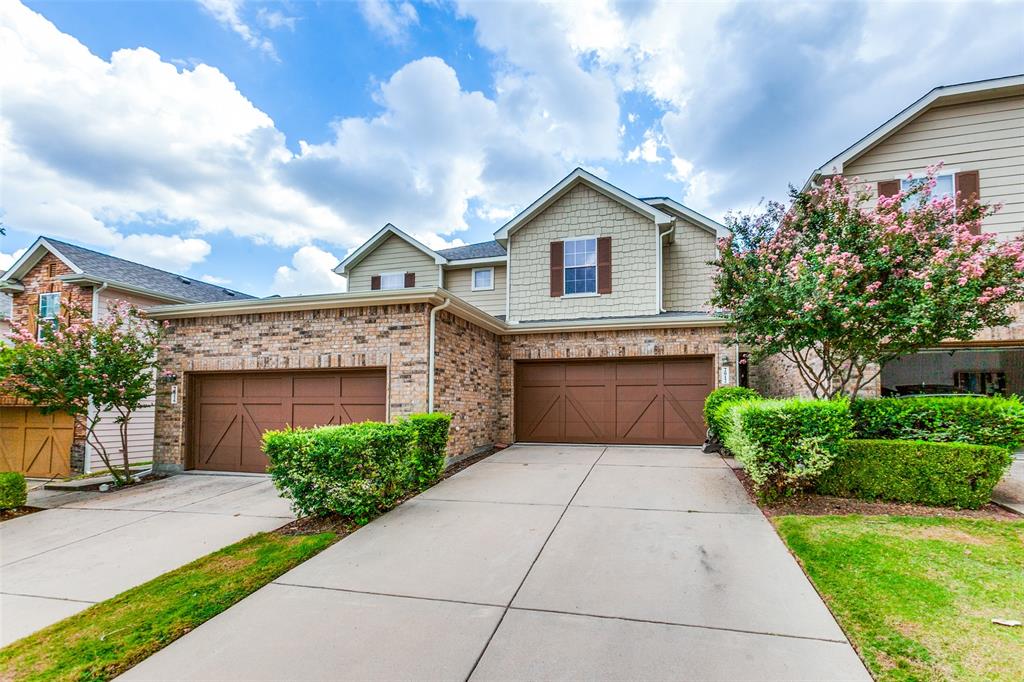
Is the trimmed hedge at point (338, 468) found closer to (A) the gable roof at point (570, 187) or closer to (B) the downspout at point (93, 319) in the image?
(B) the downspout at point (93, 319)

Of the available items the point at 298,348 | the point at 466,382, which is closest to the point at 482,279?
the point at 466,382

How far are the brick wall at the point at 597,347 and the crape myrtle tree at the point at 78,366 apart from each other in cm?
755

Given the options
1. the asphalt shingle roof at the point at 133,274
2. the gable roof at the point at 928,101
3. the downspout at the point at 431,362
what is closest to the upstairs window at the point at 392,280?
the asphalt shingle roof at the point at 133,274

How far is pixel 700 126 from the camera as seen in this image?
1285cm

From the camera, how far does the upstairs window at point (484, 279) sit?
14828 millimetres

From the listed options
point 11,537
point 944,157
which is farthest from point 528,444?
point 944,157

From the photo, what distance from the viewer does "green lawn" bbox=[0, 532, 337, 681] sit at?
2.83 metres

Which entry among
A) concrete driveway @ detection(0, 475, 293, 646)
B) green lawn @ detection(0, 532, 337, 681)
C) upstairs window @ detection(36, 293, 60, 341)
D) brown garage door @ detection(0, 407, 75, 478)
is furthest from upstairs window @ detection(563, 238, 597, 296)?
upstairs window @ detection(36, 293, 60, 341)

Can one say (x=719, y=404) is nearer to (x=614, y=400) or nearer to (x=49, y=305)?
(x=614, y=400)

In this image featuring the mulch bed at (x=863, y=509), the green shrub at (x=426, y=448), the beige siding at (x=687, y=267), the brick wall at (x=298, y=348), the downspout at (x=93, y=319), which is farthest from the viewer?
the beige siding at (x=687, y=267)

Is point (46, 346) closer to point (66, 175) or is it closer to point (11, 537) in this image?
point (11, 537)

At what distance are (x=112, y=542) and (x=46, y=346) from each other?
18.4 ft

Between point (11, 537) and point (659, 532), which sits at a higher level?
point (659, 532)

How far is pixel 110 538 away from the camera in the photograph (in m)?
5.51
